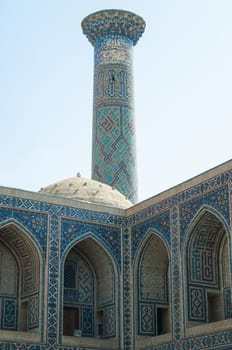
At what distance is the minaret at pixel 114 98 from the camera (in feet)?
56.5

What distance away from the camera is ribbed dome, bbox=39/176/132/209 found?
14.7 m

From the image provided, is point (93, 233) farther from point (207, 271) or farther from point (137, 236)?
point (207, 271)

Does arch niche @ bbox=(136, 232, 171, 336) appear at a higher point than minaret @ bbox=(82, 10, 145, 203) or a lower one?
lower

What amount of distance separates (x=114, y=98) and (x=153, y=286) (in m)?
5.85

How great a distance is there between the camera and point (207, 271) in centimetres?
1237

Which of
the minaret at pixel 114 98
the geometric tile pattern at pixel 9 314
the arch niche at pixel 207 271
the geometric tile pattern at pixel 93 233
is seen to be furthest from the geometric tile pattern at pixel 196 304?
the minaret at pixel 114 98

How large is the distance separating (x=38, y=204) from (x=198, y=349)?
3.73 metres

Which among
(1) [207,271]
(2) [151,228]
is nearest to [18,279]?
(2) [151,228]

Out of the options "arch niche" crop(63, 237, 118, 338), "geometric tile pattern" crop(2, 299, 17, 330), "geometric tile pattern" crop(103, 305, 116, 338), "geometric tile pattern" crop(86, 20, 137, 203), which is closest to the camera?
"geometric tile pattern" crop(2, 299, 17, 330)

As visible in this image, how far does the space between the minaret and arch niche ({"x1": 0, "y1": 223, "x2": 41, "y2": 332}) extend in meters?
4.28

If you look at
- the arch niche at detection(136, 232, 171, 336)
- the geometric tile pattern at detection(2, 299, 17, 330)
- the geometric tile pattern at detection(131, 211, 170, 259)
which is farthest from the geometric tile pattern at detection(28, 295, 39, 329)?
the geometric tile pattern at detection(131, 211, 170, 259)

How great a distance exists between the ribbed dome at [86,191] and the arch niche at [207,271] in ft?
9.36

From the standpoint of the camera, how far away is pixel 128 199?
55.3ft

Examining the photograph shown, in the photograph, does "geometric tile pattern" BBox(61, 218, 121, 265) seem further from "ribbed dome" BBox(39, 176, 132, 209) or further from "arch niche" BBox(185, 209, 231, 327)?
"arch niche" BBox(185, 209, 231, 327)
